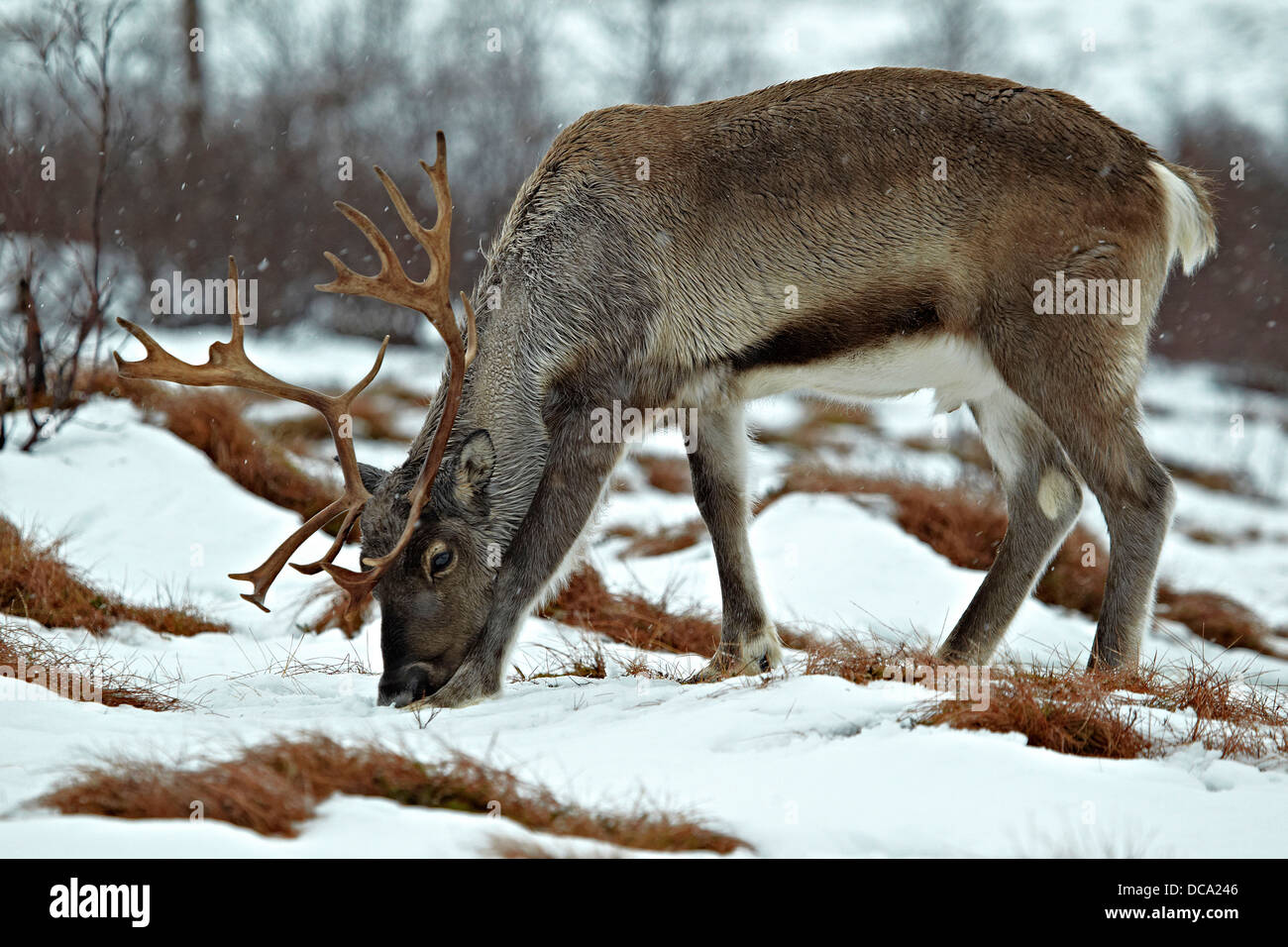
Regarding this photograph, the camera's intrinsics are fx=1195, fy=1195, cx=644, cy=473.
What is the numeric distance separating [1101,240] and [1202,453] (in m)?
13.0

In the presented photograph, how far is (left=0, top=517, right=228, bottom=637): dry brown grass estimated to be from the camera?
568cm

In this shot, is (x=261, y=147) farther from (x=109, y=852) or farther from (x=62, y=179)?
(x=109, y=852)

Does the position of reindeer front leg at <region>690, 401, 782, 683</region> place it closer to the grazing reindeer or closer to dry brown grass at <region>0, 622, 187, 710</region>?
the grazing reindeer

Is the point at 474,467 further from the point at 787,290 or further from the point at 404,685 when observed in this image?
the point at 787,290

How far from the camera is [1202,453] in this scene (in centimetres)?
1605

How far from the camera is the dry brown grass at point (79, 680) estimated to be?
Result: 4.40 m

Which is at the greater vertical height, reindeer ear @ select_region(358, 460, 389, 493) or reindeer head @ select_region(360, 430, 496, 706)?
reindeer ear @ select_region(358, 460, 389, 493)

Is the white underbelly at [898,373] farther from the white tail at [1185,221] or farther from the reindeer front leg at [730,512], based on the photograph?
the white tail at [1185,221]

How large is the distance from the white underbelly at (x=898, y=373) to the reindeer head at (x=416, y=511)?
1.21m

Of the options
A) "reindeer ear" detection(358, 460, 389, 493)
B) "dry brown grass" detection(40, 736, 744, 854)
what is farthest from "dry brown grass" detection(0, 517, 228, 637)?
"dry brown grass" detection(40, 736, 744, 854)

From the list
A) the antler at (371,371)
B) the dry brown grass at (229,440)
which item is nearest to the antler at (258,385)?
the antler at (371,371)

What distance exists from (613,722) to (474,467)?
1397 millimetres

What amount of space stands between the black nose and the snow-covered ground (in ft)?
0.22
